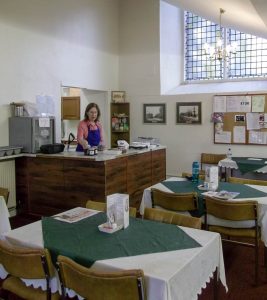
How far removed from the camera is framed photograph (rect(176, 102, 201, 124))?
664 cm

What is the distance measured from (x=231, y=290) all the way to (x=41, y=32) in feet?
15.0

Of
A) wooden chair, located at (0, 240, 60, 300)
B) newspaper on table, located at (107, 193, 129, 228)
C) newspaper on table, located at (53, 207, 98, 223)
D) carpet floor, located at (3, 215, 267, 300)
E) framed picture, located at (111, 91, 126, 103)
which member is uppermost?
framed picture, located at (111, 91, 126, 103)

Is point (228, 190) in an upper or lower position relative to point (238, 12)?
lower

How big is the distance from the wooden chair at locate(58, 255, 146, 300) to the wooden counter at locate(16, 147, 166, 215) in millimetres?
2691

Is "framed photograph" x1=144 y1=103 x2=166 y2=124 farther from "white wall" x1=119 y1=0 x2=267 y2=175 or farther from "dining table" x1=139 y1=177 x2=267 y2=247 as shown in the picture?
"dining table" x1=139 y1=177 x2=267 y2=247

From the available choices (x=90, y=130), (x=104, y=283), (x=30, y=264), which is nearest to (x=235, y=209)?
(x=104, y=283)

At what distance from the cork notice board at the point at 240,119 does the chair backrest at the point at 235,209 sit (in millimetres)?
3492

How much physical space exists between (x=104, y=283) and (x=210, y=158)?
504 cm

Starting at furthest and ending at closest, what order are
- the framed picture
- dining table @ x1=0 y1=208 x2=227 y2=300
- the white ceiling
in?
the framed picture, the white ceiling, dining table @ x1=0 y1=208 x2=227 y2=300

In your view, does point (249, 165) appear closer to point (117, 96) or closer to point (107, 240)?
point (117, 96)

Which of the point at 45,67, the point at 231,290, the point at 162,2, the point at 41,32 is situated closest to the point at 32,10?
the point at 41,32

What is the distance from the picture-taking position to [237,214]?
115 inches

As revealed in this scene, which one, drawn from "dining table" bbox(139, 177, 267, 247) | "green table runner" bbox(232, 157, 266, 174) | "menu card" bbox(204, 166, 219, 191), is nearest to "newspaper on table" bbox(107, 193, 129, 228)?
"dining table" bbox(139, 177, 267, 247)

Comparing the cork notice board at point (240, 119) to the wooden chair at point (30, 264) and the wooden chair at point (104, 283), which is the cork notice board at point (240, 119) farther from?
the wooden chair at point (104, 283)
